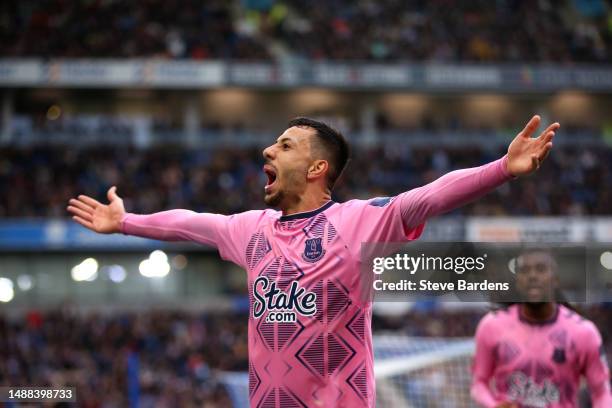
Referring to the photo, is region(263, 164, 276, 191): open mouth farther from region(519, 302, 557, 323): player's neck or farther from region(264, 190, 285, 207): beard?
region(519, 302, 557, 323): player's neck

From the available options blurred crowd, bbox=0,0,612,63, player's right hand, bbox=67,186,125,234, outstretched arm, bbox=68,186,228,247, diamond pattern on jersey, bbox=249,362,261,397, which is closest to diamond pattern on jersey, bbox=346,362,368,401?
diamond pattern on jersey, bbox=249,362,261,397

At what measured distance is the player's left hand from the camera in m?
3.66

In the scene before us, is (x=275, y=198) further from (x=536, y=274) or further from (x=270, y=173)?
(x=536, y=274)

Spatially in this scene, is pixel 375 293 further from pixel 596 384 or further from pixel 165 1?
pixel 165 1

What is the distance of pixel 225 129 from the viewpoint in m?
32.7

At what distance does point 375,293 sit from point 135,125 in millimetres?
28235

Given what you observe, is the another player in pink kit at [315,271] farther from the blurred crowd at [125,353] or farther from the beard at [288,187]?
the blurred crowd at [125,353]

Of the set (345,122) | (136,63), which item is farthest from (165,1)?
(345,122)

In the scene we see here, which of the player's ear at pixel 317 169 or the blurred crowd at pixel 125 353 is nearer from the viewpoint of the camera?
the player's ear at pixel 317 169

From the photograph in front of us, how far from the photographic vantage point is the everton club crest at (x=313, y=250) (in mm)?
4230

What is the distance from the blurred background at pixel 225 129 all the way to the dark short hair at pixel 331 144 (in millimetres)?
16549

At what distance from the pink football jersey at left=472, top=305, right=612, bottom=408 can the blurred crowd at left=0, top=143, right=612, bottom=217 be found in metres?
21.0

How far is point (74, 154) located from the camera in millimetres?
29031

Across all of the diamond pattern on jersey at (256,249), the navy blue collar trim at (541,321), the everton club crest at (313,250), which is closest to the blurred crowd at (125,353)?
the navy blue collar trim at (541,321)
